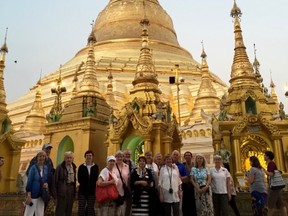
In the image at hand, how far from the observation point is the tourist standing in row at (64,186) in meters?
6.89

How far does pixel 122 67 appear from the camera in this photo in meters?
33.7

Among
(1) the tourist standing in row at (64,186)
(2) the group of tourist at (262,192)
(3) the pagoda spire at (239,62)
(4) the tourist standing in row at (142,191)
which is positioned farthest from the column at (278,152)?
(1) the tourist standing in row at (64,186)

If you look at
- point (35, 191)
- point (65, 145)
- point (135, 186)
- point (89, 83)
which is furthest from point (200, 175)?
point (89, 83)

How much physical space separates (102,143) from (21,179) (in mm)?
5125

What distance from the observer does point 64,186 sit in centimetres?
693

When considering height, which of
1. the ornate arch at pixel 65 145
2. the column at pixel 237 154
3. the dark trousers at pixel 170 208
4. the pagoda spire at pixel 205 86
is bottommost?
the dark trousers at pixel 170 208

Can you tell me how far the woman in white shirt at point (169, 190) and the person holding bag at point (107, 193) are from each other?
940 millimetres

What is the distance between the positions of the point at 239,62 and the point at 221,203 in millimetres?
11922

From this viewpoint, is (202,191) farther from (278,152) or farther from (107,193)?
(278,152)

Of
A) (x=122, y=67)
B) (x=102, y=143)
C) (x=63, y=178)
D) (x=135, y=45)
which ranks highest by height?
(x=135, y=45)

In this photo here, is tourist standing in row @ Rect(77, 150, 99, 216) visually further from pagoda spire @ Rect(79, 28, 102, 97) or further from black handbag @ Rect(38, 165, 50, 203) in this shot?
pagoda spire @ Rect(79, 28, 102, 97)

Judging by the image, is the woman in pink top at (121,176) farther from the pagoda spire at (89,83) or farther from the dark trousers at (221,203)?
the pagoda spire at (89,83)

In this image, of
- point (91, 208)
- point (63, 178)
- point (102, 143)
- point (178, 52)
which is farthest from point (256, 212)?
point (178, 52)

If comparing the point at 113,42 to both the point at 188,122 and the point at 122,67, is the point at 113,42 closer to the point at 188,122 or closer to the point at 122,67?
the point at 122,67
